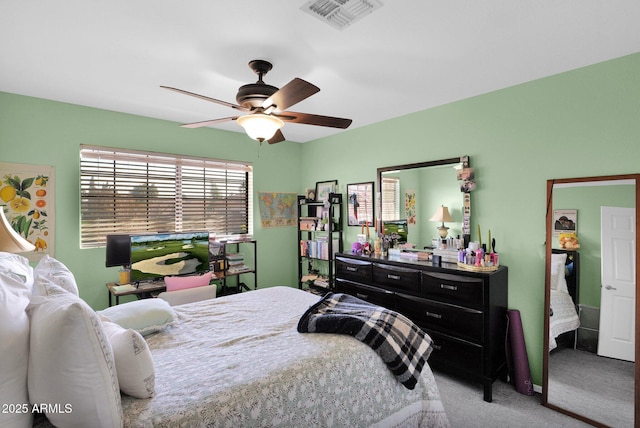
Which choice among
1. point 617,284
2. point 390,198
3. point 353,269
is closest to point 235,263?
point 353,269

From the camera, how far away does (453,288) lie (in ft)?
8.68

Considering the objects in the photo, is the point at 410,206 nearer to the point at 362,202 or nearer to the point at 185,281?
the point at 362,202

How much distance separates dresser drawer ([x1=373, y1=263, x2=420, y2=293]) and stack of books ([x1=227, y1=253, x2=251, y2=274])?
5.41 ft

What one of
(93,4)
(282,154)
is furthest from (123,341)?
(282,154)

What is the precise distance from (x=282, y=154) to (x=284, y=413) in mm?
3753

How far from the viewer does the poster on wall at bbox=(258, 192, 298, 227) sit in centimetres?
447

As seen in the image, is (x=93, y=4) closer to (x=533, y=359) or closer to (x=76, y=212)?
(x=76, y=212)

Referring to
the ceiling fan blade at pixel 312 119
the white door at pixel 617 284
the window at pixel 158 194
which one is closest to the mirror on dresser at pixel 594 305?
the white door at pixel 617 284

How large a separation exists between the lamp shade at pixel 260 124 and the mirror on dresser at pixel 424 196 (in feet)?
5.92

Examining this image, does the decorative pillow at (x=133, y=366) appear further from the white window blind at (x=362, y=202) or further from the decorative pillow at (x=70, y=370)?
the white window blind at (x=362, y=202)

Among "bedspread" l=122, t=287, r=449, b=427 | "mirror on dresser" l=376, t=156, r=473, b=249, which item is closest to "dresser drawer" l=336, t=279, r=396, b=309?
"mirror on dresser" l=376, t=156, r=473, b=249

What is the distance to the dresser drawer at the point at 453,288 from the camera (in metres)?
2.52

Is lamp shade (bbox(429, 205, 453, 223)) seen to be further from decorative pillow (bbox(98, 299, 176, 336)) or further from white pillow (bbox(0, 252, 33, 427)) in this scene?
white pillow (bbox(0, 252, 33, 427))

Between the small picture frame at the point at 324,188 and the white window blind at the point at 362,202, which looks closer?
the white window blind at the point at 362,202
